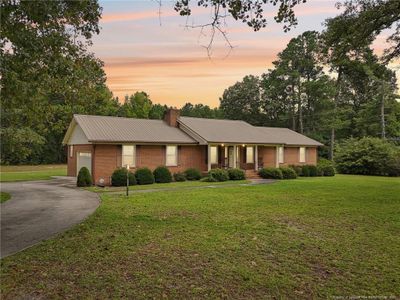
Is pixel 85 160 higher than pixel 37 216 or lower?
higher

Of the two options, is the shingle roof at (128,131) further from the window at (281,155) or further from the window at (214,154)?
the window at (281,155)

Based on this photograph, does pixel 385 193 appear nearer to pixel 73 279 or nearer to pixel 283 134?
pixel 73 279

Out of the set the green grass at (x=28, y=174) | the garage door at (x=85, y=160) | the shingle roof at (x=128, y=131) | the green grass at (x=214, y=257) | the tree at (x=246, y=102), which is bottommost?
the green grass at (x=214, y=257)

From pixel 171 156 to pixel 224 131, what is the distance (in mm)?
6475

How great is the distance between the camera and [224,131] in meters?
30.0

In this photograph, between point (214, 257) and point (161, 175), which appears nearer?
point (214, 257)

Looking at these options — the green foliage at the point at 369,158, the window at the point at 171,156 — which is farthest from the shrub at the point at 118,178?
the green foliage at the point at 369,158

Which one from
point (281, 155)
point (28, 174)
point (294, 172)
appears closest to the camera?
point (294, 172)

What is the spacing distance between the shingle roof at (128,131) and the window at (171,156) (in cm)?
59

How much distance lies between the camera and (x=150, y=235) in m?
7.91

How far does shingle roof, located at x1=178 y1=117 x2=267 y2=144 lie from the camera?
2742 centimetres

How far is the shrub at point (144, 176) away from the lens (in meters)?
21.5

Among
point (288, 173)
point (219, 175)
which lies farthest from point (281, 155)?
point (219, 175)

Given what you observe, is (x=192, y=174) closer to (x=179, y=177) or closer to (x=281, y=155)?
(x=179, y=177)
